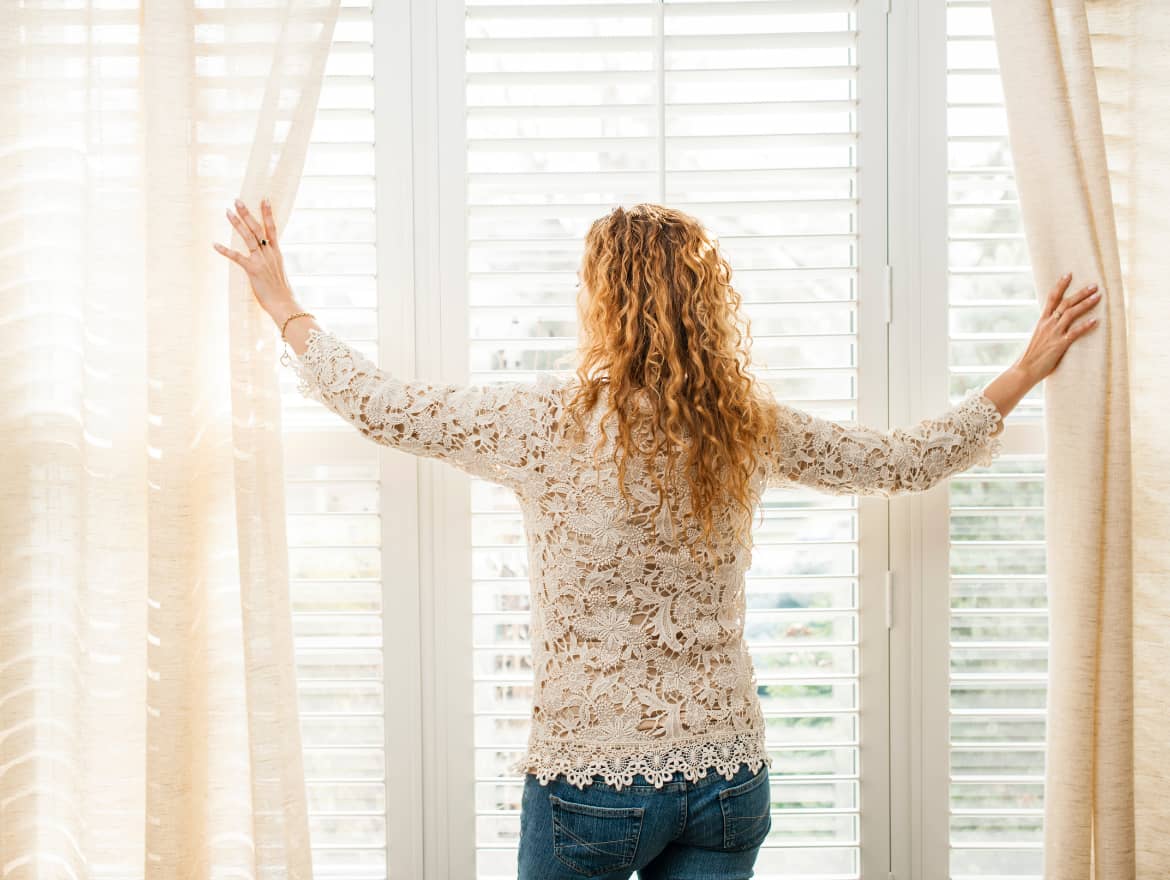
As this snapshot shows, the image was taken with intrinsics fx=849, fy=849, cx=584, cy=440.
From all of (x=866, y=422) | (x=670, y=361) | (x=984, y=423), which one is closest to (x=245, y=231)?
(x=670, y=361)

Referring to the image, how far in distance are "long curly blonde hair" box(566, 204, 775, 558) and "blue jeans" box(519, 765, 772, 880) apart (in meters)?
0.34

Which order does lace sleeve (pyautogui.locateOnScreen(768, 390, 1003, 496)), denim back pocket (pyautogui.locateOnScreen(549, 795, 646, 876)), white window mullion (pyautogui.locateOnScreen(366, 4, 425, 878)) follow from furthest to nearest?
white window mullion (pyautogui.locateOnScreen(366, 4, 425, 878)) < lace sleeve (pyautogui.locateOnScreen(768, 390, 1003, 496)) < denim back pocket (pyautogui.locateOnScreen(549, 795, 646, 876))

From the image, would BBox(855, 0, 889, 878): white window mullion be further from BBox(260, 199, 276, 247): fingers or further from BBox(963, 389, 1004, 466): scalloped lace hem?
BBox(260, 199, 276, 247): fingers

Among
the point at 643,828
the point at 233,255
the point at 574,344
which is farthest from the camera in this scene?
the point at 574,344

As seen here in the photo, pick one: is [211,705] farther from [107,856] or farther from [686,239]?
[686,239]

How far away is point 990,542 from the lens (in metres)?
1.60

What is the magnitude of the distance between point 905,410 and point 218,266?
124cm

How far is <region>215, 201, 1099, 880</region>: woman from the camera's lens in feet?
3.95

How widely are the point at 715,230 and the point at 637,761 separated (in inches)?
37.0

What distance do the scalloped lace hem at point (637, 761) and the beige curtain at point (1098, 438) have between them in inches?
25.0

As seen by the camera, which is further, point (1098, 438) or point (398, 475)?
point (398, 475)

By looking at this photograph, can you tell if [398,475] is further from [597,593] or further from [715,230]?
[715,230]

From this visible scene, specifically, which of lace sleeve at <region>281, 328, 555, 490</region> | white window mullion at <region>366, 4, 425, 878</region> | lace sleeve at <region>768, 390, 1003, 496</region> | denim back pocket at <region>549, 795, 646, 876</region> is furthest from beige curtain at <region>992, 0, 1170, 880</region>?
white window mullion at <region>366, 4, 425, 878</region>

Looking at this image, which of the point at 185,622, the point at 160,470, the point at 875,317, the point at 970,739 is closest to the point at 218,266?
the point at 160,470
